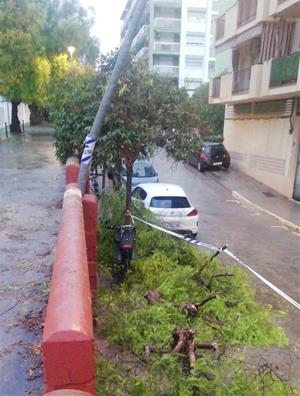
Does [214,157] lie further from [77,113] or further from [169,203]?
[77,113]

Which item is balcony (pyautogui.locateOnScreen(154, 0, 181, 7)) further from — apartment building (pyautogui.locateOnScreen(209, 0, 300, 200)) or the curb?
the curb

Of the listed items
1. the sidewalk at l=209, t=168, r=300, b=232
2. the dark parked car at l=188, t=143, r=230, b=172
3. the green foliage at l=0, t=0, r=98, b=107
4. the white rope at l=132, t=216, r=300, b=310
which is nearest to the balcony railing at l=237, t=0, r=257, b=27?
the dark parked car at l=188, t=143, r=230, b=172

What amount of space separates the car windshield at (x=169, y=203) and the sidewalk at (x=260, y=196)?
488 centimetres

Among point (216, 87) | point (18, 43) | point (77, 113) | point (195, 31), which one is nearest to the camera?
point (77, 113)

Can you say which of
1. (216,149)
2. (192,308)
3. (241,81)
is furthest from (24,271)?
(216,149)

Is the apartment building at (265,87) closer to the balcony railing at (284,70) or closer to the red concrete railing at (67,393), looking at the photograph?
the balcony railing at (284,70)

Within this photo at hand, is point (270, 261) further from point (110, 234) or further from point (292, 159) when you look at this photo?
point (292, 159)

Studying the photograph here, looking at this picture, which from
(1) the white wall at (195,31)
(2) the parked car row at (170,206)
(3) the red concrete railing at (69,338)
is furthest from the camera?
(1) the white wall at (195,31)

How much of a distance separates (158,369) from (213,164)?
820 inches

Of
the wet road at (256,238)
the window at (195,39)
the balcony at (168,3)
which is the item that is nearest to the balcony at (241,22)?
the wet road at (256,238)

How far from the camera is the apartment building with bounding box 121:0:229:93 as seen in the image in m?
55.7

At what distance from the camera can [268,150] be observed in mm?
19781

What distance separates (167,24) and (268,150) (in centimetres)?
4243

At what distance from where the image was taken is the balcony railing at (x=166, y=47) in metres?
56.1
